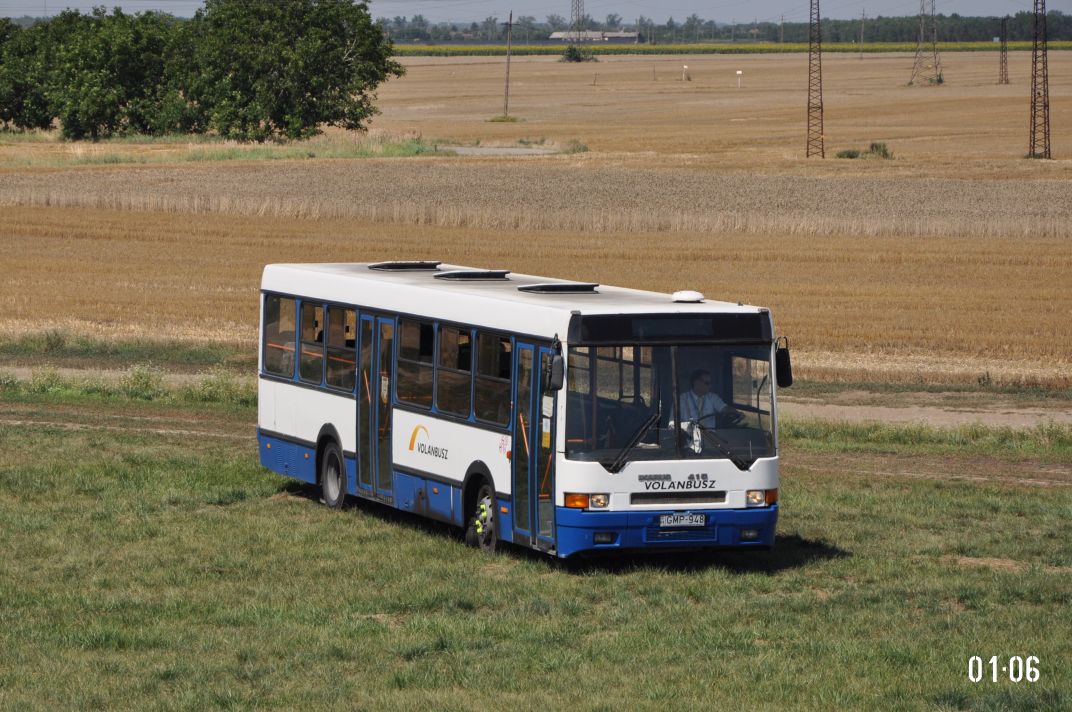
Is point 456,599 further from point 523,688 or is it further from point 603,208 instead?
point 603,208

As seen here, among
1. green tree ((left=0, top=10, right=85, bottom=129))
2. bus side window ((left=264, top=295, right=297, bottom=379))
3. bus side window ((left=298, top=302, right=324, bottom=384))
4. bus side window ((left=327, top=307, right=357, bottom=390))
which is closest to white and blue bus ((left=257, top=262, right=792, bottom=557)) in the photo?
bus side window ((left=327, top=307, right=357, bottom=390))

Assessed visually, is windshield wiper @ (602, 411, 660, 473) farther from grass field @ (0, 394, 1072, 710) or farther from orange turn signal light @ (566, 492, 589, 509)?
grass field @ (0, 394, 1072, 710)

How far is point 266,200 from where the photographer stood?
6244 centimetres

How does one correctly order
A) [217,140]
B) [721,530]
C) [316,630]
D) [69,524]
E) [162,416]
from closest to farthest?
[316,630]
[721,530]
[69,524]
[162,416]
[217,140]

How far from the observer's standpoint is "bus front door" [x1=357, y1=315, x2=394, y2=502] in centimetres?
1709

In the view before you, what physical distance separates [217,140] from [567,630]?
93.2 metres

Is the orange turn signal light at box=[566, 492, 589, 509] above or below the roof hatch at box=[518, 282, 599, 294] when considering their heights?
below

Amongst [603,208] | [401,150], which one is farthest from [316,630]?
[401,150]

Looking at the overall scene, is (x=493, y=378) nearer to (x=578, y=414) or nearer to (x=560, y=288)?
(x=560, y=288)

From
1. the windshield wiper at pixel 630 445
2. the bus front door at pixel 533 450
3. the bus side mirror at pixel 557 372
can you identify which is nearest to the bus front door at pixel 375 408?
the bus front door at pixel 533 450

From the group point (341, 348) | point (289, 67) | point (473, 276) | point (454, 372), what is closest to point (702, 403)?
point (454, 372)

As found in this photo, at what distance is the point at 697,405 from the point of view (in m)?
14.4

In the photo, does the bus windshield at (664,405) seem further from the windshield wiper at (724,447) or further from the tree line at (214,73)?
the tree line at (214,73)

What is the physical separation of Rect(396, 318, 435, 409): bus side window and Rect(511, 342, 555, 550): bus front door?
1.72 m
